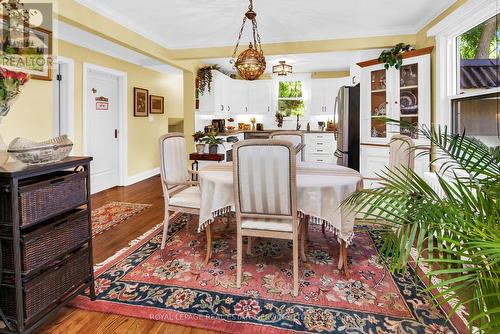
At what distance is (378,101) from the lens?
4.17 metres

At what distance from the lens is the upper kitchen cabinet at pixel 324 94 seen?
7250mm

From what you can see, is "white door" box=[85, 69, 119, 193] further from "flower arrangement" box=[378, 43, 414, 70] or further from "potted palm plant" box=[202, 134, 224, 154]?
"flower arrangement" box=[378, 43, 414, 70]

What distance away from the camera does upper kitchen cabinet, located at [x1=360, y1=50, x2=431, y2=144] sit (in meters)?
3.61

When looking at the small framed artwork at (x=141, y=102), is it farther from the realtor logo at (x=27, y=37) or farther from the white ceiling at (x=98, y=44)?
the realtor logo at (x=27, y=37)

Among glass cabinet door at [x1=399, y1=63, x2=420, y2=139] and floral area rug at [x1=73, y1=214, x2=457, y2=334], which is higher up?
glass cabinet door at [x1=399, y1=63, x2=420, y2=139]

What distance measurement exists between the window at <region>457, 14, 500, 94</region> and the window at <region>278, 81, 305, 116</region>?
4.57 meters

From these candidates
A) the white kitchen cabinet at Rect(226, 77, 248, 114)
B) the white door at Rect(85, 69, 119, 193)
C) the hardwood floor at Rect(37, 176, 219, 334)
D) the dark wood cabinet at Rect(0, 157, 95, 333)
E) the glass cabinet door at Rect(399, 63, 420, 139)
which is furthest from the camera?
the white kitchen cabinet at Rect(226, 77, 248, 114)

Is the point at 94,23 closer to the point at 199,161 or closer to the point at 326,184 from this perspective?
the point at 199,161

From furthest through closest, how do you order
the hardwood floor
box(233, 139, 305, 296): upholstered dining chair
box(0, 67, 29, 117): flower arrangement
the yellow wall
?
the yellow wall, box(233, 139, 305, 296): upholstered dining chair, the hardwood floor, box(0, 67, 29, 117): flower arrangement

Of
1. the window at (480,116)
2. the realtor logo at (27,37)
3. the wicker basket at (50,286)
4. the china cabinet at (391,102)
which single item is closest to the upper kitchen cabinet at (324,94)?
the china cabinet at (391,102)

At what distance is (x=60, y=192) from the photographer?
1759 mm

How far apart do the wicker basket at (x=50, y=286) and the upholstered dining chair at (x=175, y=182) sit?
2.86 feet

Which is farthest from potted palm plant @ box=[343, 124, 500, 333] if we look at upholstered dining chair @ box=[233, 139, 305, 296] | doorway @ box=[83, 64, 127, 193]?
doorway @ box=[83, 64, 127, 193]

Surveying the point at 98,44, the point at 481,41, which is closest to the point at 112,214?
the point at 98,44
